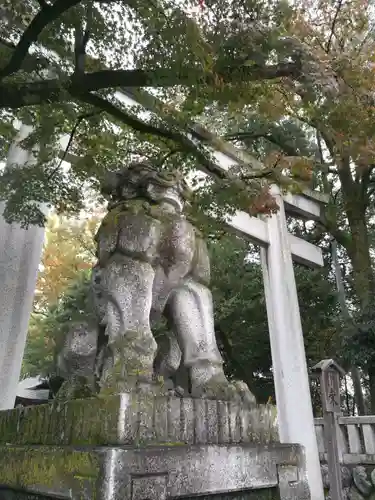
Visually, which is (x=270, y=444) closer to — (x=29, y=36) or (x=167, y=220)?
(x=167, y=220)

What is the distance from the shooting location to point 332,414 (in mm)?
4777

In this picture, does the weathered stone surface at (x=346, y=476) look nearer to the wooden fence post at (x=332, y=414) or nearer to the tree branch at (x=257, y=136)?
the wooden fence post at (x=332, y=414)

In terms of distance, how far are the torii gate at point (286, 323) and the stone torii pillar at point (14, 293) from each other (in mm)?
989

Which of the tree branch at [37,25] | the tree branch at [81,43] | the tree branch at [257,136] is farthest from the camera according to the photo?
the tree branch at [257,136]

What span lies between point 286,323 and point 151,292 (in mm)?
4646

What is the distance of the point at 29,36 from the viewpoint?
2.75 meters

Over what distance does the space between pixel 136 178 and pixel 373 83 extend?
1942mm

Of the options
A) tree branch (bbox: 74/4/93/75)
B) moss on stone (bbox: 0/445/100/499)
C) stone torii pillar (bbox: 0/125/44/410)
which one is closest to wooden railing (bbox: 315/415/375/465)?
stone torii pillar (bbox: 0/125/44/410)

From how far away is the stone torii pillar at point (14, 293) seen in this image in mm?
4031

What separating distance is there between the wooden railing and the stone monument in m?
4.80

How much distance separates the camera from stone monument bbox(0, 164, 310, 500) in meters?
1.33

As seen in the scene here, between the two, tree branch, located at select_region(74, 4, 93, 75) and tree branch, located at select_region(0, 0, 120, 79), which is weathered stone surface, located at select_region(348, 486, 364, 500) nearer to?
tree branch, located at select_region(74, 4, 93, 75)

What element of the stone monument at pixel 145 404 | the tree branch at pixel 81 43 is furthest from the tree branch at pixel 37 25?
the stone monument at pixel 145 404

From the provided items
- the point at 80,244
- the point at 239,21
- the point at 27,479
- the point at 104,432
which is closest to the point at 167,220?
the point at 104,432
